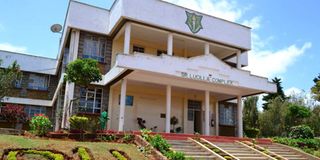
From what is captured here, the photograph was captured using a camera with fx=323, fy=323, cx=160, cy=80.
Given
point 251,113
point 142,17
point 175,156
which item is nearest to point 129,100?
point 142,17

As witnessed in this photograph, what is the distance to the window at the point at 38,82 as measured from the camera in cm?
2601

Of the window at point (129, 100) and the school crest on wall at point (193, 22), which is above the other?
the school crest on wall at point (193, 22)

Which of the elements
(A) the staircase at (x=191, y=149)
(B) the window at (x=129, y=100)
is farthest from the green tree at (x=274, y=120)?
(A) the staircase at (x=191, y=149)

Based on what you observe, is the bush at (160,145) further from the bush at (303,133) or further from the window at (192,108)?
the bush at (303,133)

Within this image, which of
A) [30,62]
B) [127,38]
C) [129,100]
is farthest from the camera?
[30,62]

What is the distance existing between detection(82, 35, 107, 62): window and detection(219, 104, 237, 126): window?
10411 millimetres

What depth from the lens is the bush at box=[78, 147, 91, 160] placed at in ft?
35.1

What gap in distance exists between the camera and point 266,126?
3269cm

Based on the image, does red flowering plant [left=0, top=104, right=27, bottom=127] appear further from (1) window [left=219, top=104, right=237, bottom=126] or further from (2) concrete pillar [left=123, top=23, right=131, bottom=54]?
(1) window [left=219, top=104, right=237, bottom=126]

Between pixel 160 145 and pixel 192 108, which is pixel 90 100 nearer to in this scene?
pixel 192 108

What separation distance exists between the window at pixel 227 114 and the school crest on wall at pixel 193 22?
7452 mm

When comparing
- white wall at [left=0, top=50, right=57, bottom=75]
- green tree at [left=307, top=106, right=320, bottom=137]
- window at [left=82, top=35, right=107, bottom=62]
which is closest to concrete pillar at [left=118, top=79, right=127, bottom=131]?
window at [left=82, top=35, right=107, bottom=62]

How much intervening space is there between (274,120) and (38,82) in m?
22.4

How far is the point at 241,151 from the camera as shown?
49.4 ft
